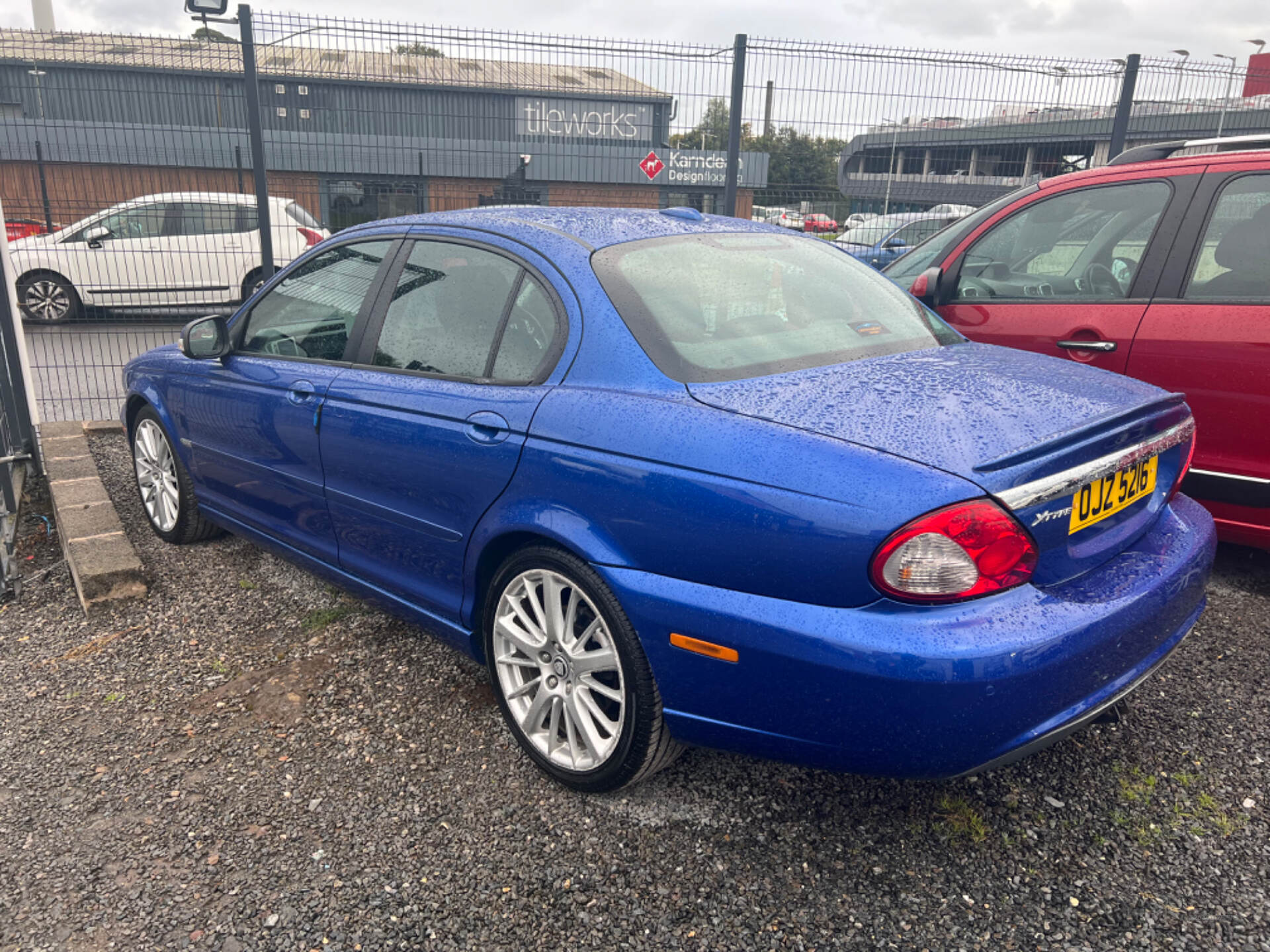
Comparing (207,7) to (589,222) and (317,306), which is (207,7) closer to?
(317,306)

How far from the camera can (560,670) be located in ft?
8.11

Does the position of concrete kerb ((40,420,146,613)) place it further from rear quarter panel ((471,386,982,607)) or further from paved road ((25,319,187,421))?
rear quarter panel ((471,386,982,607))

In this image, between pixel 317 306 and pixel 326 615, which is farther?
pixel 326 615

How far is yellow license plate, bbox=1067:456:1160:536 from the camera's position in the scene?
2.08 meters

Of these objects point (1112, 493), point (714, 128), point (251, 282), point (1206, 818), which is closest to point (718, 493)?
point (1112, 493)

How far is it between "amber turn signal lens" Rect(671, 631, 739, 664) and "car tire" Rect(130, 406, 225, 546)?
118 inches

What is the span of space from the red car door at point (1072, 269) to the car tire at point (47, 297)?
10.2 metres

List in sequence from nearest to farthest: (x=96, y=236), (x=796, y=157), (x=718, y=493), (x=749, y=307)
Result: (x=718, y=493), (x=749, y=307), (x=796, y=157), (x=96, y=236)

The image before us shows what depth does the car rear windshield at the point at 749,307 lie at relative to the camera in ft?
7.85

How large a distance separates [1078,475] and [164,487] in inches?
160

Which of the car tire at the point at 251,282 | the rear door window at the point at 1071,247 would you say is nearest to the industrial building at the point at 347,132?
the car tire at the point at 251,282

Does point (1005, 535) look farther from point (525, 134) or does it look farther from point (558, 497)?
point (525, 134)

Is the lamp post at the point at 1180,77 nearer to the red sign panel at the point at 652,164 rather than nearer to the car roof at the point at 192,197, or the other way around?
the red sign panel at the point at 652,164

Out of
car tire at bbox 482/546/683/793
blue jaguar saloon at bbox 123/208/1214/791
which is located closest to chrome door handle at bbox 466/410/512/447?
blue jaguar saloon at bbox 123/208/1214/791
